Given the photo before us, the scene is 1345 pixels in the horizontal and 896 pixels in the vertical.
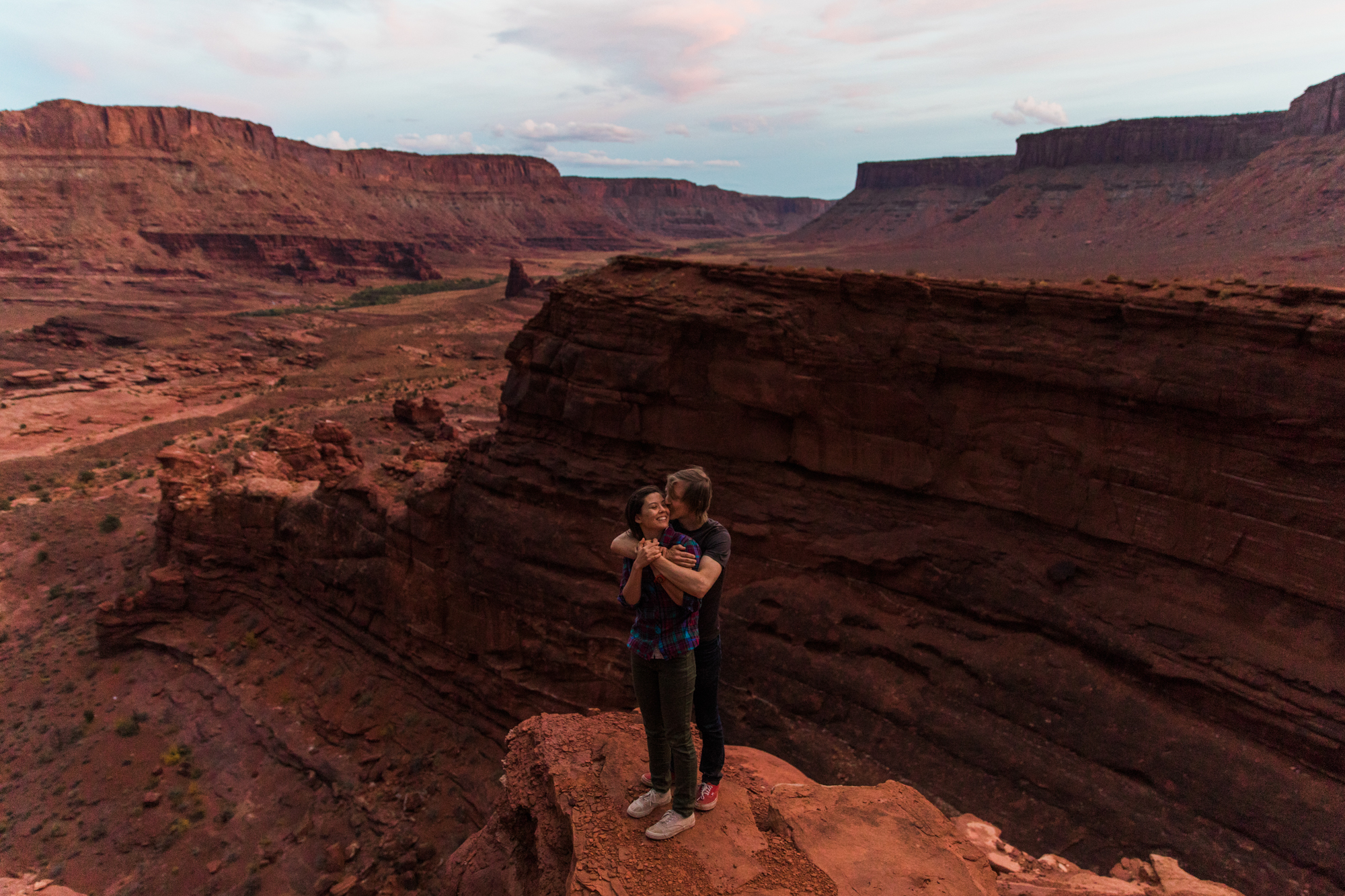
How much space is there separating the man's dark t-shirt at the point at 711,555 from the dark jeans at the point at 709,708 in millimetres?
113

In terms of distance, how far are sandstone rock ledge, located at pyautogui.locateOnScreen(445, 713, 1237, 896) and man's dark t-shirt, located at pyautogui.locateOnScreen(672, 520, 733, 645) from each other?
1419 mm

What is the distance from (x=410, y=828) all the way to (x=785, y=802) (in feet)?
31.6

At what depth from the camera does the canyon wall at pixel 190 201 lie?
75.6m

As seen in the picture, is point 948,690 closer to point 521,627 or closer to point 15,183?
point 521,627

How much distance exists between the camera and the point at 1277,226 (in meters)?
54.1

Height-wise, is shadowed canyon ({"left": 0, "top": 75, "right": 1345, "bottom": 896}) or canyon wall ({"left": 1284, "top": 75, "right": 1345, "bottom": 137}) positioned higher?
canyon wall ({"left": 1284, "top": 75, "right": 1345, "bottom": 137})

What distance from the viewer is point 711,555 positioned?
4246 mm

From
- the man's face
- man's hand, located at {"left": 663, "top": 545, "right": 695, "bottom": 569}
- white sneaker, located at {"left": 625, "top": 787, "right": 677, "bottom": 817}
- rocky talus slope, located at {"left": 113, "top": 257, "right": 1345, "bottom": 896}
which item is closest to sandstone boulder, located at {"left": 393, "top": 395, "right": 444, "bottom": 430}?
rocky talus slope, located at {"left": 113, "top": 257, "right": 1345, "bottom": 896}

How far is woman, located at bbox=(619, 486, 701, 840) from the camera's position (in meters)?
4.12

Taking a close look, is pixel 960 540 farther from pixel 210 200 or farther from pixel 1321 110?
pixel 210 200

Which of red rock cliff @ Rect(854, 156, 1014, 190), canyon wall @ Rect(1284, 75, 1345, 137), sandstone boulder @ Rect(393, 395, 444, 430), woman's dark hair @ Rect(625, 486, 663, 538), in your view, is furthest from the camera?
red rock cliff @ Rect(854, 156, 1014, 190)

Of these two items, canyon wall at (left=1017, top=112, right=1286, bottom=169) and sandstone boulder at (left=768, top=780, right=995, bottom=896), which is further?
canyon wall at (left=1017, top=112, right=1286, bottom=169)

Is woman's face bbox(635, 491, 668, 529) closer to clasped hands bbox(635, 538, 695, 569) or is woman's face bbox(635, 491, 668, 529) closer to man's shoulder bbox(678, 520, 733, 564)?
clasped hands bbox(635, 538, 695, 569)

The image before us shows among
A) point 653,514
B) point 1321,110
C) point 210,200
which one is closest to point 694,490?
point 653,514
